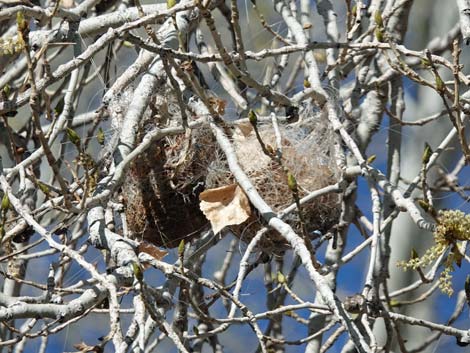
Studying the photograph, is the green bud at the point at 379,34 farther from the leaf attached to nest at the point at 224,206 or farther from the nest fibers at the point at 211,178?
the leaf attached to nest at the point at 224,206

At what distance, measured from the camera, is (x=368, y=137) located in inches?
151

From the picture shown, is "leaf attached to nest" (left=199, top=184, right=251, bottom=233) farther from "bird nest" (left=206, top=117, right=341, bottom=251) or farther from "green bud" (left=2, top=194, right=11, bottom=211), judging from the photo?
"green bud" (left=2, top=194, right=11, bottom=211)

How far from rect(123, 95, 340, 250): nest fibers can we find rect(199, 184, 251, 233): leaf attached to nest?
8 cm

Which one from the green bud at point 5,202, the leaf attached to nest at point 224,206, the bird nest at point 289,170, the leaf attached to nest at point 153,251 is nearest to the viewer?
the green bud at point 5,202

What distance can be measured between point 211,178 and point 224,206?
169 millimetres

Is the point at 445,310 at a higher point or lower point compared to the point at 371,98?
lower

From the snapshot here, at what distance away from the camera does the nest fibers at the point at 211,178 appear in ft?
9.26

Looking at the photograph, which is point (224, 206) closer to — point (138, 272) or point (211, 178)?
point (211, 178)

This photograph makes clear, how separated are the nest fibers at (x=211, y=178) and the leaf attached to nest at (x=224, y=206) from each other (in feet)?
0.26

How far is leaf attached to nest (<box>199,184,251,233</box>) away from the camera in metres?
2.68

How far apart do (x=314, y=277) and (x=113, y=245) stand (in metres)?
0.55

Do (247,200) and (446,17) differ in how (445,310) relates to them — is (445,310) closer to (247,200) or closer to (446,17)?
(446,17)

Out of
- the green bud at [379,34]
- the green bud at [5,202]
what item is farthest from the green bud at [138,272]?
the green bud at [379,34]

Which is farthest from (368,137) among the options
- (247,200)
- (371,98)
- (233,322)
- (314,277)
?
(314,277)
